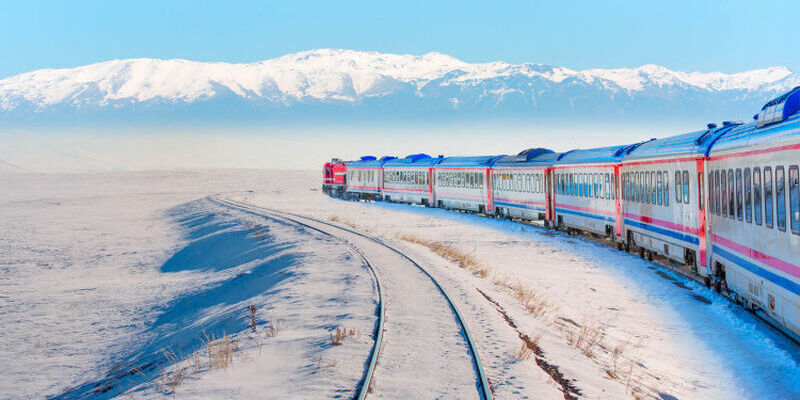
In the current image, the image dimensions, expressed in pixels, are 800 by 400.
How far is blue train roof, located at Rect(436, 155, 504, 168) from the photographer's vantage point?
4400 centimetres

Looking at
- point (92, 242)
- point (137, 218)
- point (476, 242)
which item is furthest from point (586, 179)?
point (137, 218)

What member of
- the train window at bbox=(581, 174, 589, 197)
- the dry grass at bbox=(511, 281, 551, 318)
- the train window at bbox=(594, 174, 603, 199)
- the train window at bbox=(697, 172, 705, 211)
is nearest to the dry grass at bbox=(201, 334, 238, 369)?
the dry grass at bbox=(511, 281, 551, 318)

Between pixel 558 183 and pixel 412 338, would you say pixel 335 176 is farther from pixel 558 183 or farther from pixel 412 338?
pixel 412 338

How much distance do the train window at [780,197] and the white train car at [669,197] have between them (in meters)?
5.51

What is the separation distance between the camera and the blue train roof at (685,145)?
16.9 m

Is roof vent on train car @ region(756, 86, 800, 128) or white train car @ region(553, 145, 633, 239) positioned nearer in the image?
roof vent on train car @ region(756, 86, 800, 128)

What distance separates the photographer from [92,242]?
139 feet

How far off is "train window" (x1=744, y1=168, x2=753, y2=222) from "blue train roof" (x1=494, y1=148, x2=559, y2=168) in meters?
21.1

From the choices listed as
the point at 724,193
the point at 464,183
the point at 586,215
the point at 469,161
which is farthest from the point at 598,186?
the point at 464,183

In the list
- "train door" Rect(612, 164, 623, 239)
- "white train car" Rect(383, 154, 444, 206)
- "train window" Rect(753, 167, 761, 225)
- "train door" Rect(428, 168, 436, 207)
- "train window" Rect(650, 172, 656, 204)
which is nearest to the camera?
"train window" Rect(753, 167, 761, 225)

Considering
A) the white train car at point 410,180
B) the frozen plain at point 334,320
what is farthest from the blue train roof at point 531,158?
the white train car at point 410,180

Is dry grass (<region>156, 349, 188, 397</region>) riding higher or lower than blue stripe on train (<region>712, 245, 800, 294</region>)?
lower

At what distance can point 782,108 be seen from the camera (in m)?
11.5

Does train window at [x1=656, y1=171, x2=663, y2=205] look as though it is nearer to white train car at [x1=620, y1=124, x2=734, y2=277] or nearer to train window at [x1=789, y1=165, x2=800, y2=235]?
white train car at [x1=620, y1=124, x2=734, y2=277]
